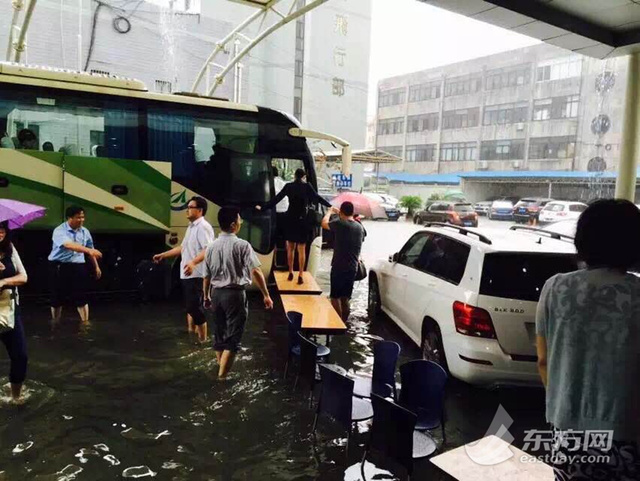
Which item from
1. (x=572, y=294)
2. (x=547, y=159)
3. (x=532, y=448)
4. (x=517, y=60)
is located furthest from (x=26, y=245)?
(x=517, y=60)

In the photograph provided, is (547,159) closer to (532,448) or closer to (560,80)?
(560,80)

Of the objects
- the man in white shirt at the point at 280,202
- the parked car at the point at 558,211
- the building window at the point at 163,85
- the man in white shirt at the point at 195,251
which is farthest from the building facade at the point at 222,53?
the parked car at the point at 558,211

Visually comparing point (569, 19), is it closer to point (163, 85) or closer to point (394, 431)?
point (394, 431)

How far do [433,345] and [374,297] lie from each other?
8.99ft

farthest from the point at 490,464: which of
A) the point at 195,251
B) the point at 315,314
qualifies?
the point at 195,251

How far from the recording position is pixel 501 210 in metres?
31.3

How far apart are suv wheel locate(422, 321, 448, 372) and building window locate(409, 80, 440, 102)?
151 feet

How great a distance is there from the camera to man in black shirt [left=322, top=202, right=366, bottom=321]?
7.25 metres

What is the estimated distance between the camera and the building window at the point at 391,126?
173 ft

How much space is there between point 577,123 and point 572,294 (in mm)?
40152

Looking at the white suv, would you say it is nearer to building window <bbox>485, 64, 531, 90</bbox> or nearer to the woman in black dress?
the woman in black dress

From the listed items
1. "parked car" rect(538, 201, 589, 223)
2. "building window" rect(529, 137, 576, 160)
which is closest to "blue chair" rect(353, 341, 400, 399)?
"parked car" rect(538, 201, 589, 223)

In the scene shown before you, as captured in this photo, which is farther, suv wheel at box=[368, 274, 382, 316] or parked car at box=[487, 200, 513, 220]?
parked car at box=[487, 200, 513, 220]

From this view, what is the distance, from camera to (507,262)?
4.79m
